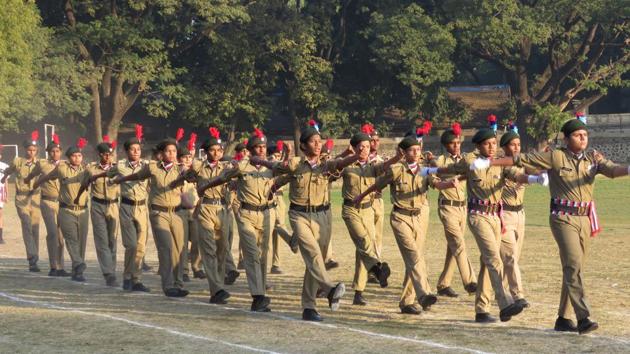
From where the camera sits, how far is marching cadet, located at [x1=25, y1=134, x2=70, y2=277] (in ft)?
63.7

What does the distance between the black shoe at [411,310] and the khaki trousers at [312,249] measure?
888 millimetres

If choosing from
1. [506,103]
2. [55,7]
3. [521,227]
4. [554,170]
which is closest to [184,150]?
[521,227]

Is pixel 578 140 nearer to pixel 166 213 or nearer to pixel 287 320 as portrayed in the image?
pixel 287 320

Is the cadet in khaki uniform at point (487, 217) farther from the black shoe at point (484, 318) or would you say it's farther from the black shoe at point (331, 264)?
the black shoe at point (331, 264)

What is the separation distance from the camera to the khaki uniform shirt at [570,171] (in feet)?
40.6

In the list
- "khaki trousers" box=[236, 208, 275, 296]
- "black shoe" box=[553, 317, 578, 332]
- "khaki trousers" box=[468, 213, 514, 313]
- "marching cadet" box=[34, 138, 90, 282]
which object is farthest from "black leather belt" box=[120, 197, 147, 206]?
"black shoe" box=[553, 317, 578, 332]

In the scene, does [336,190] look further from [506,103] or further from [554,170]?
[554,170]

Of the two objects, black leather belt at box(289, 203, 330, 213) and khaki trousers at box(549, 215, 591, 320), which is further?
black leather belt at box(289, 203, 330, 213)

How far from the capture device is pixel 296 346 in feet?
39.9

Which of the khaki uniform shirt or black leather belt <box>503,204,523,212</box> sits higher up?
the khaki uniform shirt

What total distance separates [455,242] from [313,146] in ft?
7.60

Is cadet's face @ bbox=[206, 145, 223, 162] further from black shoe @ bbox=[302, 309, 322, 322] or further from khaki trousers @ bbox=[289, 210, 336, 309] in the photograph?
black shoe @ bbox=[302, 309, 322, 322]

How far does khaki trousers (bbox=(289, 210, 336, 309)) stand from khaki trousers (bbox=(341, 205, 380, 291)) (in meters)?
0.80

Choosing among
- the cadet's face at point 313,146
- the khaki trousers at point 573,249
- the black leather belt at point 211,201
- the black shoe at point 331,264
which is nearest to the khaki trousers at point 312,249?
the cadet's face at point 313,146
